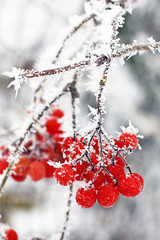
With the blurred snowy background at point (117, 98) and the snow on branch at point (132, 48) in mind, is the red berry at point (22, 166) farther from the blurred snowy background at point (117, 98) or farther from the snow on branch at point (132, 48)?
the blurred snowy background at point (117, 98)

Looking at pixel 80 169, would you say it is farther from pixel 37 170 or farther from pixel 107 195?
pixel 37 170

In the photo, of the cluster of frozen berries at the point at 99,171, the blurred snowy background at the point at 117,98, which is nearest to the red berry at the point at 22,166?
the cluster of frozen berries at the point at 99,171

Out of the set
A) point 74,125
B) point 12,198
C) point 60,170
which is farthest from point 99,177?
point 12,198

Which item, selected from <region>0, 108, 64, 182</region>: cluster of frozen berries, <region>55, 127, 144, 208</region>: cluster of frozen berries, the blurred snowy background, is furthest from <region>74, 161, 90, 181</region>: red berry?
the blurred snowy background

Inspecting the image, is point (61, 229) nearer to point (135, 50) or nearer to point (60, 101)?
point (60, 101)

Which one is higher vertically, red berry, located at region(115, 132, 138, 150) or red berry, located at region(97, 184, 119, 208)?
red berry, located at region(115, 132, 138, 150)

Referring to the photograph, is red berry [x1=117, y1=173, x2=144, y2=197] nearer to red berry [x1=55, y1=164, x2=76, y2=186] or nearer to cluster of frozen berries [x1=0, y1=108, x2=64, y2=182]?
red berry [x1=55, y1=164, x2=76, y2=186]

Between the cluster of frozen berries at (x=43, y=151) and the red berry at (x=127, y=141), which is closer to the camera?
the red berry at (x=127, y=141)
